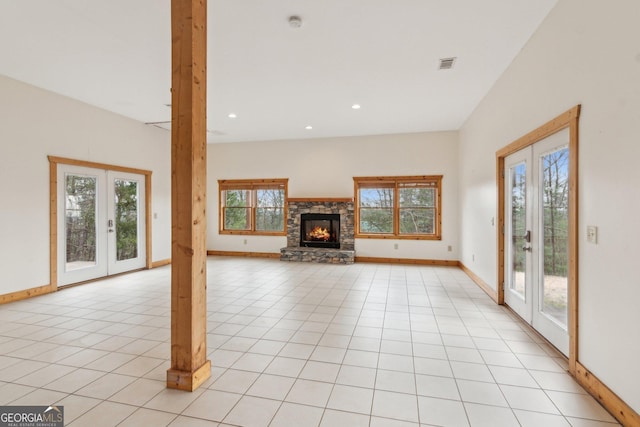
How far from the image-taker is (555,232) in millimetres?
2912

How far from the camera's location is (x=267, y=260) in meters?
7.81

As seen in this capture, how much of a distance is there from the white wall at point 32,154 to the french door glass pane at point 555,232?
21.3 feet

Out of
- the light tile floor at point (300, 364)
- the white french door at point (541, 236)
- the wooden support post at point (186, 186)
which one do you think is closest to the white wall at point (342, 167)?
the light tile floor at point (300, 364)

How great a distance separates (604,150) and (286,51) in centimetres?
305

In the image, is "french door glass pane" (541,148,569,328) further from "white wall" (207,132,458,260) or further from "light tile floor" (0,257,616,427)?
"white wall" (207,132,458,260)

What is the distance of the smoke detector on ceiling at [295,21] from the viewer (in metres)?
2.95

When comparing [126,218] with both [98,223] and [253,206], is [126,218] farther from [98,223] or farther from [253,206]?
[253,206]

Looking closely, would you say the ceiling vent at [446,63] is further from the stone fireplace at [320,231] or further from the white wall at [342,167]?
the stone fireplace at [320,231]

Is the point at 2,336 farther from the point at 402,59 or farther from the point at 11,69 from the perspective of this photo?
the point at 402,59

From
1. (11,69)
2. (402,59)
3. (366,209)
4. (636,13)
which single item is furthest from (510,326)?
(11,69)

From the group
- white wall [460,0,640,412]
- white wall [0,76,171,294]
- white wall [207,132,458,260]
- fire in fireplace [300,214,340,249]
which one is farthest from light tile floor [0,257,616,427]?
fire in fireplace [300,214,340,249]

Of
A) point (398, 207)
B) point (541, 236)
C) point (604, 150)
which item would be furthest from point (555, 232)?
point (398, 207)

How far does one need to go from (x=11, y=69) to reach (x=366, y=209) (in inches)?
254

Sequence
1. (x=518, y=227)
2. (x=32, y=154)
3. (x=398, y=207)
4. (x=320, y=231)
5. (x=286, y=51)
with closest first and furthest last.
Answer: (x=286, y=51)
(x=518, y=227)
(x=32, y=154)
(x=398, y=207)
(x=320, y=231)
